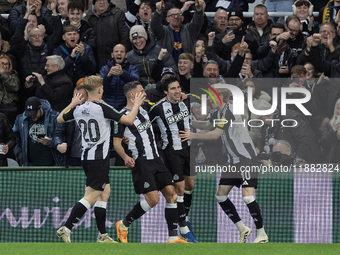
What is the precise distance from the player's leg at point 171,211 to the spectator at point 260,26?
3.97 meters

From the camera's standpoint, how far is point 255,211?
10.9 m

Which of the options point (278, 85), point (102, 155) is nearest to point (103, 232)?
point (102, 155)

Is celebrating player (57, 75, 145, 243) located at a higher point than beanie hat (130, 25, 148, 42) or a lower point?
lower

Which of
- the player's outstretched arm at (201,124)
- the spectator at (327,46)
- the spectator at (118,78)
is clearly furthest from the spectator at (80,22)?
the spectator at (327,46)

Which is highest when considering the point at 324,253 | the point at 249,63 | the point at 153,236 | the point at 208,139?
the point at 249,63

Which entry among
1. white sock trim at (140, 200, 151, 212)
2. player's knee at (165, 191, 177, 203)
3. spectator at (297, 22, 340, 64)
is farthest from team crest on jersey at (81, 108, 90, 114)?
spectator at (297, 22, 340, 64)

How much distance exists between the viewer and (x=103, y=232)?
10.4 metres

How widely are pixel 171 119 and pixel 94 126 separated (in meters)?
1.46

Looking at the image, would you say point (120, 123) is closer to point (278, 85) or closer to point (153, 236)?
point (153, 236)

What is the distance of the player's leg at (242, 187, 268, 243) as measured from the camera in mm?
10898

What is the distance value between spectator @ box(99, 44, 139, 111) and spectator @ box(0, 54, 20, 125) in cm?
154

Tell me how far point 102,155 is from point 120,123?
1.82ft

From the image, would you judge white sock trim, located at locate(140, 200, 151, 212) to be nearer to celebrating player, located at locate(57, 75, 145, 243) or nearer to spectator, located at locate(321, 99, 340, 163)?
celebrating player, located at locate(57, 75, 145, 243)

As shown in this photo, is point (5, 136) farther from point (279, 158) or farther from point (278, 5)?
point (278, 5)
